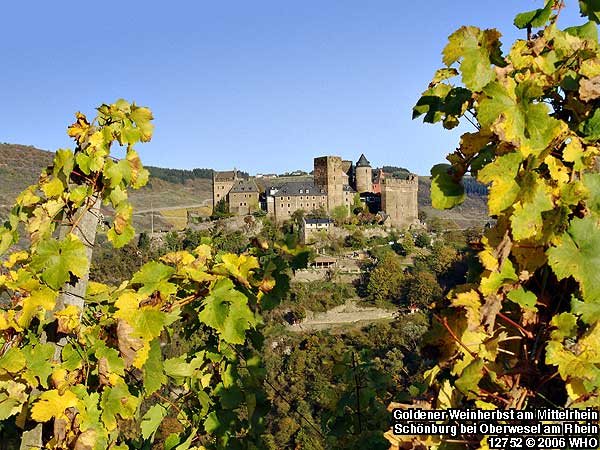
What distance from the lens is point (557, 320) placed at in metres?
1.17

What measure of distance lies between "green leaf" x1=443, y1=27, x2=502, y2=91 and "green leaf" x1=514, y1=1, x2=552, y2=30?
0.22 m

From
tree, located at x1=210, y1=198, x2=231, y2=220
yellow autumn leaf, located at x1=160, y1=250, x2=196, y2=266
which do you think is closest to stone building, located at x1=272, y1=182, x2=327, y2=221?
tree, located at x1=210, y1=198, x2=231, y2=220

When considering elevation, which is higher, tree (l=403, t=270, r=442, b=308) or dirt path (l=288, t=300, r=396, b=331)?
tree (l=403, t=270, r=442, b=308)

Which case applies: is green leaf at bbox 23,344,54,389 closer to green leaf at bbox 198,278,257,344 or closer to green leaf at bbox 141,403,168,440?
green leaf at bbox 198,278,257,344

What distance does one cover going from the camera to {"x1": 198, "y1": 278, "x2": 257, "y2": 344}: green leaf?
203 cm

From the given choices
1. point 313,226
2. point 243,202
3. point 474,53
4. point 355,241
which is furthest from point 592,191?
point 243,202

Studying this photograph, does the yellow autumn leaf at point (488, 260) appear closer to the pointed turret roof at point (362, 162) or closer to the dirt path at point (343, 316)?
the dirt path at point (343, 316)

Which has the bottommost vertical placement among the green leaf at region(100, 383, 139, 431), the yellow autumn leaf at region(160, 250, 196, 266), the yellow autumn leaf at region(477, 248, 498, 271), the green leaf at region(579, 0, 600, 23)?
the green leaf at region(100, 383, 139, 431)

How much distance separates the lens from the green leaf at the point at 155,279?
2.05 metres

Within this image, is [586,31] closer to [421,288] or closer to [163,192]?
[421,288]

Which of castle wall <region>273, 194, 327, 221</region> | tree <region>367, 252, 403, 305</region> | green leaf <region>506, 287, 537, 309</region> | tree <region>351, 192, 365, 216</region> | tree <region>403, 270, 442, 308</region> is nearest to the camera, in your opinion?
green leaf <region>506, 287, 537, 309</region>

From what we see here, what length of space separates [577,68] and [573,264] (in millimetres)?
551

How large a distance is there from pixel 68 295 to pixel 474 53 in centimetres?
155

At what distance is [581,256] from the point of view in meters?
1.15
